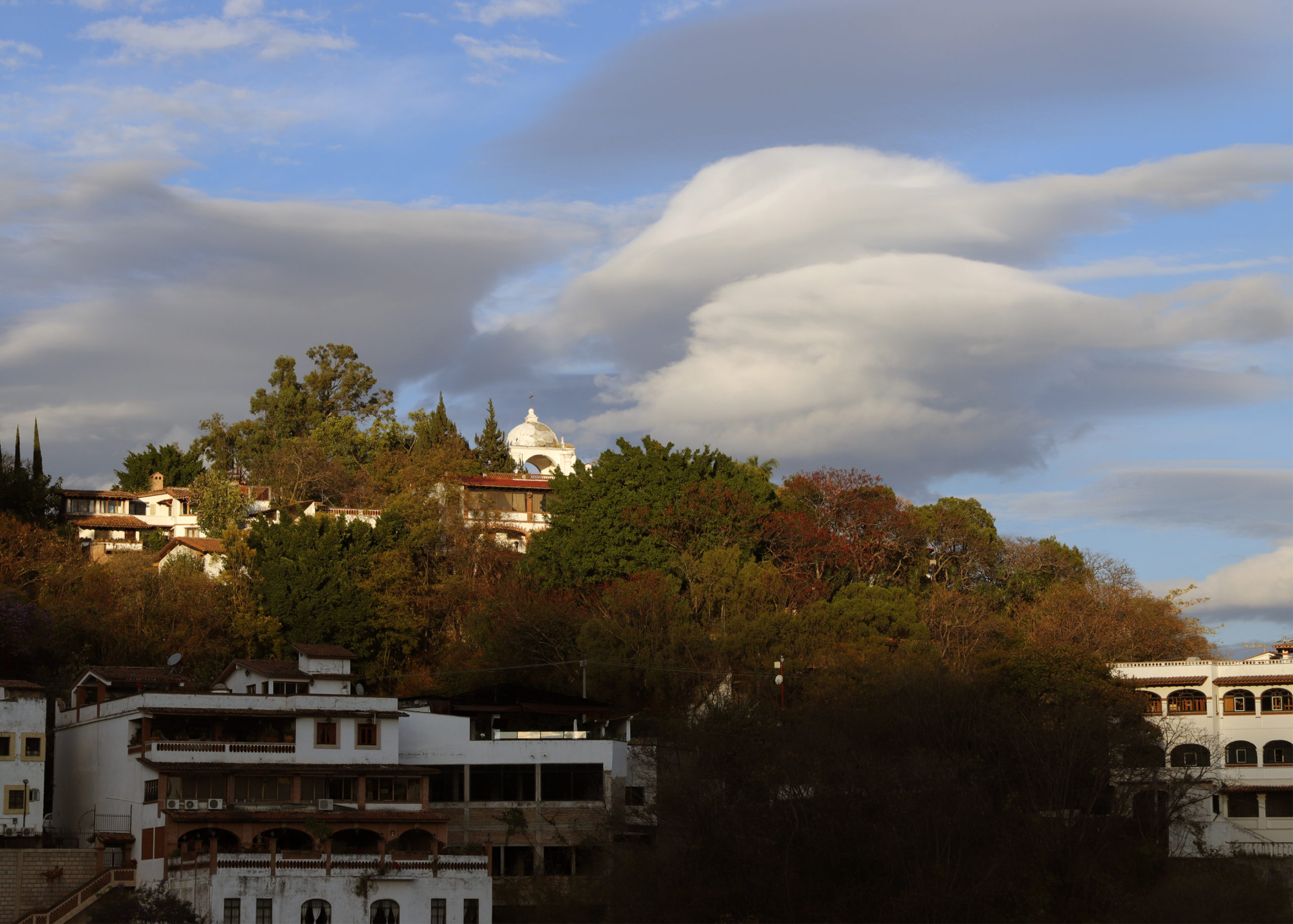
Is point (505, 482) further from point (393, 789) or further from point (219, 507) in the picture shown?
point (393, 789)

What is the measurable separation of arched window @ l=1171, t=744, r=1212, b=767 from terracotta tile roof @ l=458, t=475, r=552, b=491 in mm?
43768

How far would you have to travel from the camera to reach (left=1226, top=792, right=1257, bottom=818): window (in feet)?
214

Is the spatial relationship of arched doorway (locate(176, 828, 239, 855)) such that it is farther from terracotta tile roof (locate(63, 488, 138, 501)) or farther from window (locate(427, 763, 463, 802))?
terracotta tile roof (locate(63, 488, 138, 501))

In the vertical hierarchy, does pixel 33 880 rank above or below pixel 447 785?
below

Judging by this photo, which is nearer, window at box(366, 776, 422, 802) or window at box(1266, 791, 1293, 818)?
window at box(366, 776, 422, 802)

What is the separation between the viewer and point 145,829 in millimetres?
49312

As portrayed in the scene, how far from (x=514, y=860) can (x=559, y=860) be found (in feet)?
5.41

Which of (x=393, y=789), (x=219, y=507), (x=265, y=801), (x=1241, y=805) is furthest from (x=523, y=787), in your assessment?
Answer: (x=219, y=507)

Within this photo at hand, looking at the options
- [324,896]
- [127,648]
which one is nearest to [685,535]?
[127,648]

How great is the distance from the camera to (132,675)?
56375mm

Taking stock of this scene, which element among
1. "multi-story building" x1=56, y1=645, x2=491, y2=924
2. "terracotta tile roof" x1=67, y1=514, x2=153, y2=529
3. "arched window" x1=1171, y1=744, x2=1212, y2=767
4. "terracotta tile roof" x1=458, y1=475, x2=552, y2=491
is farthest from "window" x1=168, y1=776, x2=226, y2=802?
"terracotta tile roof" x1=67, y1=514, x2=153, y2=529

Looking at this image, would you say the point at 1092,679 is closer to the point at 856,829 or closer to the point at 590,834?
the point at 856,829

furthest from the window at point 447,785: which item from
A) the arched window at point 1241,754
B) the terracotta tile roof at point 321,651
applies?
the arched window at point 1241,754

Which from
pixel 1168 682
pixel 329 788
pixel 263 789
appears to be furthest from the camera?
pixel 1168 682
